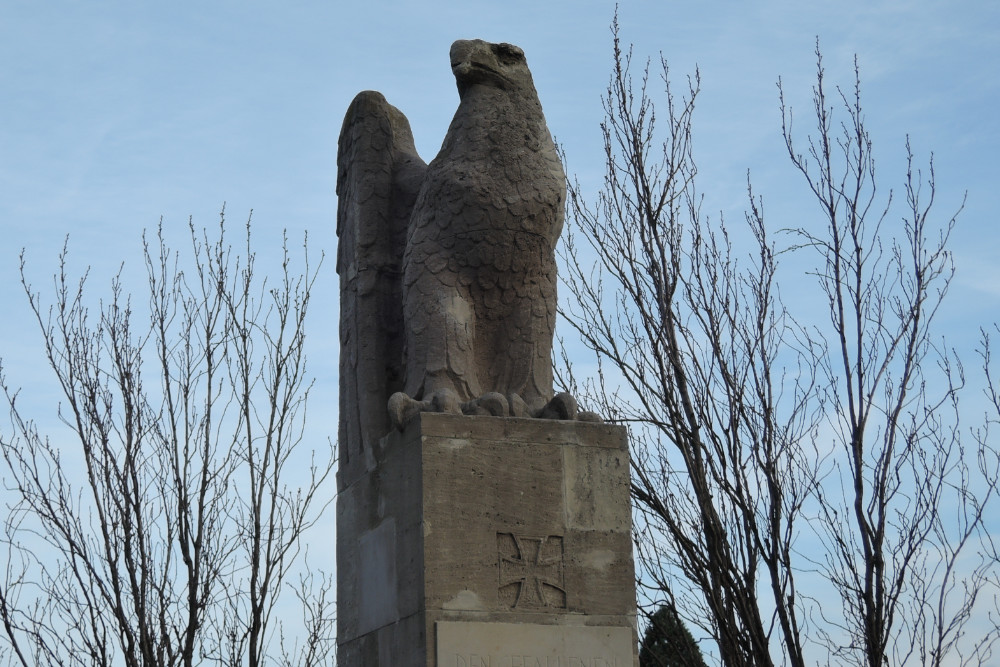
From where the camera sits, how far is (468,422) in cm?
533

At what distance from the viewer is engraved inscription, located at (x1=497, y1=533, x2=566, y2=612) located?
520cm

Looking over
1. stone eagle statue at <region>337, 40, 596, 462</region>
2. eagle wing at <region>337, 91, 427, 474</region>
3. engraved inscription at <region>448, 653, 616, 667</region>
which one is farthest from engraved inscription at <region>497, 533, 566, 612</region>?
eagle wing at <region>337, 91, 427, 474</region>

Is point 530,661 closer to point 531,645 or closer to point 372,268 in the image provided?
point 531,645

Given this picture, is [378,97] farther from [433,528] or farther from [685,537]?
[685,537]

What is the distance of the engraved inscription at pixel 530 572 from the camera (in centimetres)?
520

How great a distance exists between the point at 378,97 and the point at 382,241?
Answer: 0.67 metres

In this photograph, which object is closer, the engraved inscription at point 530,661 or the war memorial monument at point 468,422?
the engraved inscription at point 530,661

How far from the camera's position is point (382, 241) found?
20.0ft

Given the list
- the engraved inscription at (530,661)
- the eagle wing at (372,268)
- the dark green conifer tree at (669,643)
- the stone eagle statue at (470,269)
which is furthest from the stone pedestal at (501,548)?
the dark green conifer tree at (669,643)

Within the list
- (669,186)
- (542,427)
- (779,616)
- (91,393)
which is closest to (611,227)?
(669,186)

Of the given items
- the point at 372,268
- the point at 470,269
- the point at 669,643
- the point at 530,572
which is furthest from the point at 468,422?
the point at 669,643

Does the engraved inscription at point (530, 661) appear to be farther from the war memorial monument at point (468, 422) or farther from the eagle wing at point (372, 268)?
the eagle wing at point (372, 268)

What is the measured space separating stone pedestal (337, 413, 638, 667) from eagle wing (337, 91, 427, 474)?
41 cm

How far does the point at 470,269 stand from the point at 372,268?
0.54m
